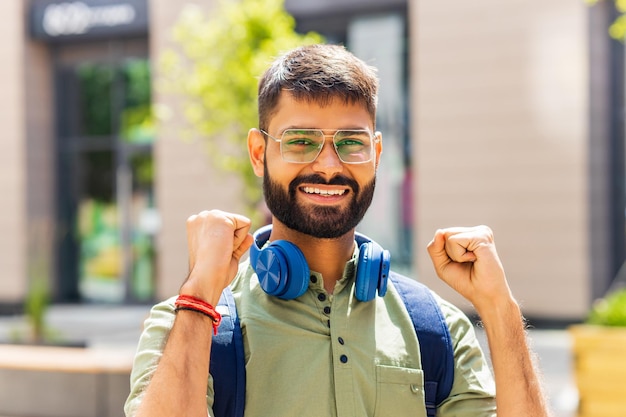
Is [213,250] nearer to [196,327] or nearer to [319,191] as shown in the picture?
[196,327]

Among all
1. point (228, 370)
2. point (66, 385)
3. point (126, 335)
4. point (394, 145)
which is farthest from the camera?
point (394, 145)

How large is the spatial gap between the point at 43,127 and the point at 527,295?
1044cm

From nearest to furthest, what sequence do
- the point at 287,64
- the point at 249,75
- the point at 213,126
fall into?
1. the point at 287,64
2. the point at 249,75
3. the point at 213,126

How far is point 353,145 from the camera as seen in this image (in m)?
2.12

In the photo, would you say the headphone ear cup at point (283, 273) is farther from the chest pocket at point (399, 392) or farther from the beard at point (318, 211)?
the chest pocket at point (399, 392)

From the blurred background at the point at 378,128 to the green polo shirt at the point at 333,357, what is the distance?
7709 mm

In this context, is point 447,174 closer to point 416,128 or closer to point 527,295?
point 416,128

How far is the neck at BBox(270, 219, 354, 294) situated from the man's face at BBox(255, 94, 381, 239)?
0.14ft

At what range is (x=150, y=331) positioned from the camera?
6.70 ft

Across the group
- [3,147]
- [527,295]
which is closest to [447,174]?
[527,295]

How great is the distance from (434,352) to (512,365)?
19 centimetres

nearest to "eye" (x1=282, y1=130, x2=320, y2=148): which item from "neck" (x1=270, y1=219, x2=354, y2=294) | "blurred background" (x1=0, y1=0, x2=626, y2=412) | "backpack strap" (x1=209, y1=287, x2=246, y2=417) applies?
"neck" (x1=270, y1=219, x2=354, y2=294)


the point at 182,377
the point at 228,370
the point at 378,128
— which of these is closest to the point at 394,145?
the point at 378,128

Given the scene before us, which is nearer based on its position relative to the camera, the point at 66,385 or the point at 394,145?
the point at 66,385
